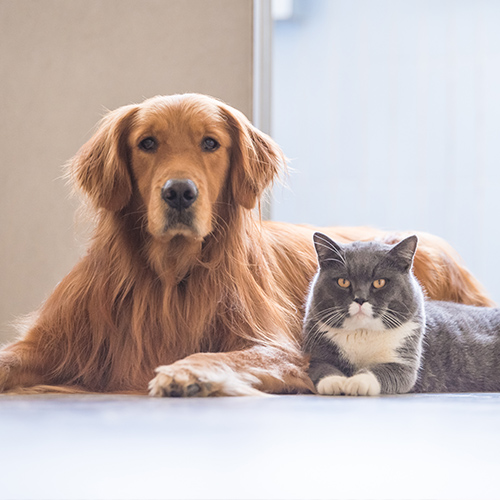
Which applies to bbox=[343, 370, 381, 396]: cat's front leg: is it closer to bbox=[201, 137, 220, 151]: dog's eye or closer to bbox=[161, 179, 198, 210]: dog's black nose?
bbox=[161, 179, 198, 210]: dog's black nose

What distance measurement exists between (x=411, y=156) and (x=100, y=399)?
2.41 metres

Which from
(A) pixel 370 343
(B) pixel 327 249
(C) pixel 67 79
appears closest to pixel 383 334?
(A) pixel 370 343

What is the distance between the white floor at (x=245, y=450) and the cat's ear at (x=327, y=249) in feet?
1.64

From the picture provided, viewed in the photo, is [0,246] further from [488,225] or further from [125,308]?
[488,225]

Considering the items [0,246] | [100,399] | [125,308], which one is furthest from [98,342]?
[0,246]

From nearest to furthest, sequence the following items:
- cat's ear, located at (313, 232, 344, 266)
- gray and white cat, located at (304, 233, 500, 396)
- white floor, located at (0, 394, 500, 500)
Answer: white floor, located at (0, 394, 500, 500) < gray and white cat, located at (304, 233, 500, 396) < cat's ear, located at (313, 232, 344, 266)

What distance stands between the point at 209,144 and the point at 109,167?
0.87ft

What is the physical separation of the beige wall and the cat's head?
1.82m

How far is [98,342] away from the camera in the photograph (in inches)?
64.6

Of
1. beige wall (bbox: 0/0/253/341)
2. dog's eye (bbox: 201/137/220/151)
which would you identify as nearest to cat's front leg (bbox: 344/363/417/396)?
dog's eye (bbox: 201/137/220/151)

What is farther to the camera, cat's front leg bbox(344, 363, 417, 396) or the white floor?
cat's front leg bbox(344, 363, 417, 396)

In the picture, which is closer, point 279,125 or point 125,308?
point 125,308

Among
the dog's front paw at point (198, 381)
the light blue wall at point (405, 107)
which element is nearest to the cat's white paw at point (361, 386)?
the dog's front paw at point (198, 381)

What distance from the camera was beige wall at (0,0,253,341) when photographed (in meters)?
3.32
